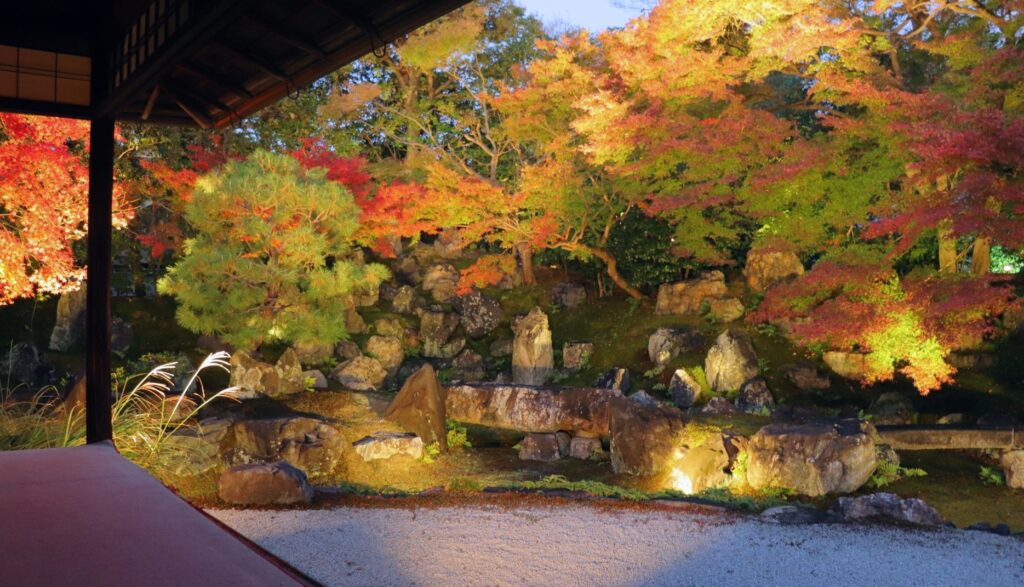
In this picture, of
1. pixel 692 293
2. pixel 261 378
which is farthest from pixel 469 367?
pixel 261 378

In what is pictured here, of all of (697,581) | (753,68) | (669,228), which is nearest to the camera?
(697,581)

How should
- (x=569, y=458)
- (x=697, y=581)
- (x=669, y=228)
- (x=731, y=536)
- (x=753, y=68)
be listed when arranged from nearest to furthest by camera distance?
(x=697, y=581)
(x=731, y=536)
(x=569, y=458)
(x=753, y=68)
(x=669, y=228)

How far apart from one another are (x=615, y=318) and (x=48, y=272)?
9.70 meters

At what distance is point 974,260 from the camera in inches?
Answer: 412

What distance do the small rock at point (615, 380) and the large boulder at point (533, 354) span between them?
1.41 m

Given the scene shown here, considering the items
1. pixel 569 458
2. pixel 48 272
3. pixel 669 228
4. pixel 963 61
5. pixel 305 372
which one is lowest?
pixel 569 458

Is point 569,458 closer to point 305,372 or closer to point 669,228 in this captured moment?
point 305,372

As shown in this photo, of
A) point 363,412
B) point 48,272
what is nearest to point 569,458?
point 363,412

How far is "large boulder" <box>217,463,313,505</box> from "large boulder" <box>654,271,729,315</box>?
9.21 m

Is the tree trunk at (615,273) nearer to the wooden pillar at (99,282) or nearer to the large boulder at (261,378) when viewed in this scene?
the large boulder at (261,378)

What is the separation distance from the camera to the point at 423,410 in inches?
374

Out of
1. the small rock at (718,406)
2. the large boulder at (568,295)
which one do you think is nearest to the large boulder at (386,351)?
the large boulder at (568,295)

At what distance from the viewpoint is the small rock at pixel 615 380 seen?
12.3 m

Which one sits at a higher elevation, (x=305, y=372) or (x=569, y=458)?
(x=305, y=372)
